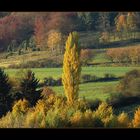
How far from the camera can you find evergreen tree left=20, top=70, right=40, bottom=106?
8.35 meters

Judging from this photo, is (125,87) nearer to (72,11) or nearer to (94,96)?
(94,96)

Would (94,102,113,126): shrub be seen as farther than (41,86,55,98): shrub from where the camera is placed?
No

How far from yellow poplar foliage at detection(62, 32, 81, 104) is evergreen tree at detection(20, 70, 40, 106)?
1.44ft

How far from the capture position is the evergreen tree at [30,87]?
8352 millimetres

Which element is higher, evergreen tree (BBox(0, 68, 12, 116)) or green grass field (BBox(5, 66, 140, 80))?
green grass field (BBox(5, 66, 140, 80))

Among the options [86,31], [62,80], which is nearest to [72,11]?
[86,31]

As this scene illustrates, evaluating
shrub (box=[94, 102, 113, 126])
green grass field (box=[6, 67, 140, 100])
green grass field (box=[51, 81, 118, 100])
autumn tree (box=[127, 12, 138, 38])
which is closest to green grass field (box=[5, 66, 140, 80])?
green grass field (box=[6, 67, 140, 100])

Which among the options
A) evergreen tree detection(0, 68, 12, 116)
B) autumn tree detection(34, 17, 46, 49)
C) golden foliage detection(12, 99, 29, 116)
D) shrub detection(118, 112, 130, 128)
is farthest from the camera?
autumn tree detection(34, 17, 46, 49)


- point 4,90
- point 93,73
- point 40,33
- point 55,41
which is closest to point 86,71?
point 93,73

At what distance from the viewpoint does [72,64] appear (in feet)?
27.5

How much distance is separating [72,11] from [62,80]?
1.04 m

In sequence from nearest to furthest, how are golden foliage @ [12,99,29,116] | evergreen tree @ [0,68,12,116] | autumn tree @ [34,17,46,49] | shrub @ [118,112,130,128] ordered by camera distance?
shrub @ [118,112,130,128], golden foliage @ [12,99,29,116], evergreen tree @ [0,68,12,116], autumn tree @ [34,17,46,49]

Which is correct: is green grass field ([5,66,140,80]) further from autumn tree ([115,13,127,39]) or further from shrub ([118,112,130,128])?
shrub ([118,112,130,128])

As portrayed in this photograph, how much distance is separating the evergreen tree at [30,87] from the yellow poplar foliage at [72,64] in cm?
44
